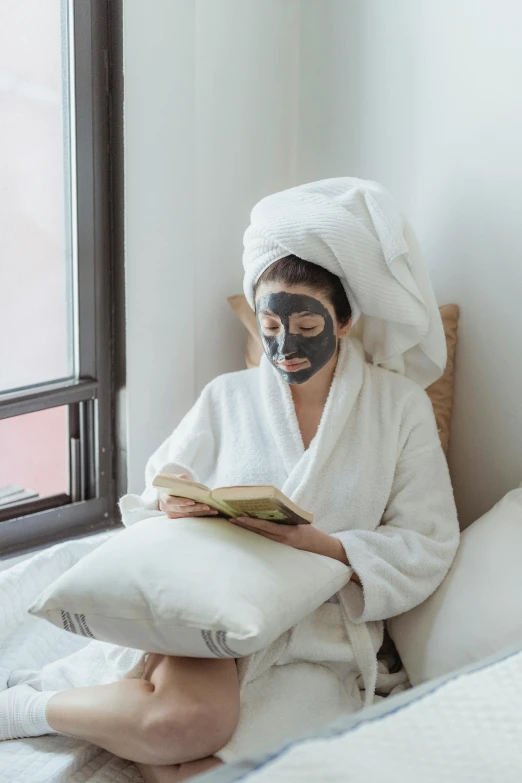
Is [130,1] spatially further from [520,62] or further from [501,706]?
[501,706]

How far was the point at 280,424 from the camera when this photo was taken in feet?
5.84

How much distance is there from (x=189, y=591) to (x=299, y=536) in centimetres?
27

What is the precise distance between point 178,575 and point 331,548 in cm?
33

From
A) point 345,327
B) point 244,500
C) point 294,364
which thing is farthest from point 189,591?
point 345,327

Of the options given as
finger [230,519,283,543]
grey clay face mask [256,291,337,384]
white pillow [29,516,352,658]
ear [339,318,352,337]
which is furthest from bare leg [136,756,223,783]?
ear [339,318,352,337]

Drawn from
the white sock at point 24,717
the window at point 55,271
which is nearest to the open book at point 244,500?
the white sock at point 24,717

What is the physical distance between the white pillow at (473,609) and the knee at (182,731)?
0.41 m

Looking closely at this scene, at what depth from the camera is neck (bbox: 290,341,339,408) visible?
1.80m

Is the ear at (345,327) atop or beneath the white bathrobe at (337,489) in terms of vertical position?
atop

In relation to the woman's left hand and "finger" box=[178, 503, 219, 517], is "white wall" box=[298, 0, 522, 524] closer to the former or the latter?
the woman's left hand

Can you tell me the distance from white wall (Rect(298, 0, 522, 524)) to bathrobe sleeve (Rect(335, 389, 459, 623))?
0.23 m

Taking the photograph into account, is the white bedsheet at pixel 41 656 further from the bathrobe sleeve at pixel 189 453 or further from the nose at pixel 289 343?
the nose at pixel 289 343

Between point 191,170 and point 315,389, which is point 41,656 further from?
point 191,170

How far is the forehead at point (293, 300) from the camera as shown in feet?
5.49
